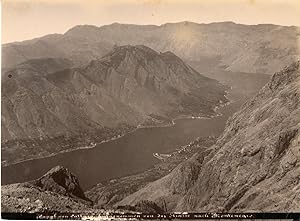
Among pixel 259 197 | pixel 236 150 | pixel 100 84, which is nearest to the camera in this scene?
pixel 259 197

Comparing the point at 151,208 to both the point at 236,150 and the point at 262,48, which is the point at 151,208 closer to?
the point at 236,150

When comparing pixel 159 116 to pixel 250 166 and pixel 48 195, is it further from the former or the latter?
pixel 48 195

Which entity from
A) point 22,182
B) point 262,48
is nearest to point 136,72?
point 262,48

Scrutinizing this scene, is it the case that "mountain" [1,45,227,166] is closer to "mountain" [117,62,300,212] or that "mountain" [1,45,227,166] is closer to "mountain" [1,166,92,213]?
"mountain" [1,166,92,213]

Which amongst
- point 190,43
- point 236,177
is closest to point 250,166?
point 236,177

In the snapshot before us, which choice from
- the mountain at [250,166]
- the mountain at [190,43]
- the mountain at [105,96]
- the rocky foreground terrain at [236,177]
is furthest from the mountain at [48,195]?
the mountain at [190,43]

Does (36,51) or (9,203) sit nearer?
(9,203)

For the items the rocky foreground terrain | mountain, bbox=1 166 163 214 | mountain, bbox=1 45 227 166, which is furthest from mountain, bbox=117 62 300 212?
mountain, bbox=1 45 227 166

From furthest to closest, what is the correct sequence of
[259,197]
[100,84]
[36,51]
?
[100,84] < [36,51] < [259,197]
